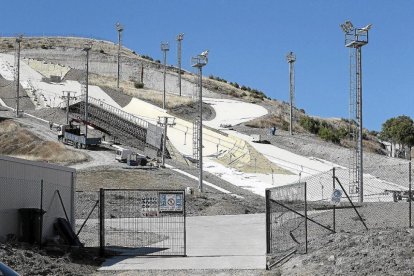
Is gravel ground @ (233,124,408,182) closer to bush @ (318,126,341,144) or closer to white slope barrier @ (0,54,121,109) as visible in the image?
bush @ (318,126,341,144)

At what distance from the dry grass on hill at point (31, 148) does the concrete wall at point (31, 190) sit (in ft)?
115

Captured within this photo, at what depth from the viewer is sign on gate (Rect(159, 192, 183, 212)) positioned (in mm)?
23031

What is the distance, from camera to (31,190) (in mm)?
22516

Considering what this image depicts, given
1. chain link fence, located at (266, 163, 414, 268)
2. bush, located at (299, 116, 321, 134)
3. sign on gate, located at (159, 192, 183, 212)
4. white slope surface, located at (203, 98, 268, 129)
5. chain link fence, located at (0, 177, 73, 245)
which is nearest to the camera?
chain link fence, located at (266, 163, 414, 268)

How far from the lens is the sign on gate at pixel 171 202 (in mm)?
23031

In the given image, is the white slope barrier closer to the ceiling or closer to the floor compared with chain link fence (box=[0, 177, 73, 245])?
closer to the ceiling

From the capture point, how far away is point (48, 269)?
17.1 m

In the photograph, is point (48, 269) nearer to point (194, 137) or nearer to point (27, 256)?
point (27, 256)

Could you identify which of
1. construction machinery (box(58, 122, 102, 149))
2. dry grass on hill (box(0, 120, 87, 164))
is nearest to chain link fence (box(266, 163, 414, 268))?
dry grass on hill (box(0, 120, 87, 164))

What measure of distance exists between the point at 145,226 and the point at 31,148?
114 feet

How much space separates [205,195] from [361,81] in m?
12.4

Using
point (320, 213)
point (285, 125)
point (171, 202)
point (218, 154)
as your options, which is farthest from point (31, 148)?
point (285, 125)

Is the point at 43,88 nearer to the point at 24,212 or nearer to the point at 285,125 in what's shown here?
the point at 285,125

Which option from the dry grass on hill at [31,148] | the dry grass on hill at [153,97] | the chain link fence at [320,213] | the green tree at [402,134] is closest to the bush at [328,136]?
the green tree at [402,134]
